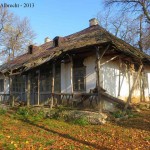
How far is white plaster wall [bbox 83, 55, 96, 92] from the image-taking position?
15523mm

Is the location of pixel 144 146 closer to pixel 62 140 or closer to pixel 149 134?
pixel 149 134

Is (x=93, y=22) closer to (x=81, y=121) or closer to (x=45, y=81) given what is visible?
(x=45, y=81)

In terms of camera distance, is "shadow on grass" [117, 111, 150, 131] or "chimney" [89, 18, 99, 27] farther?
"chimney" [89, 18, 99, 27]

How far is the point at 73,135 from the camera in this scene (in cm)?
953

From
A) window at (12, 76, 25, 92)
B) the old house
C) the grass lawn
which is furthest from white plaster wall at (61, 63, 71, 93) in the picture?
window at (12, 76, 25, 92)

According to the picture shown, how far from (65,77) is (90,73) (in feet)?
7.31

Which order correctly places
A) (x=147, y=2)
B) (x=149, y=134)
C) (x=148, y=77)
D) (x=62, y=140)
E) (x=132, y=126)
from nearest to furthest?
(x=62, y=140) < (x=149, y=134) < (x=132, y=126) < (x=147, y=2) < (x=148, y=77)

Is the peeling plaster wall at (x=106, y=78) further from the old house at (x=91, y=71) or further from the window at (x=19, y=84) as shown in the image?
the window at (x=19, y=84)

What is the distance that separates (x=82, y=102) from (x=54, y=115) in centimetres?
256

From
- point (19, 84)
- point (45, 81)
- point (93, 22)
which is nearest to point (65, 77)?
point (45, 81)

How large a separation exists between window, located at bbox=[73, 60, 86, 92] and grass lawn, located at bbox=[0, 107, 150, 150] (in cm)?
435

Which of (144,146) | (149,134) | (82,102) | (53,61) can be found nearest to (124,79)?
(82,102)

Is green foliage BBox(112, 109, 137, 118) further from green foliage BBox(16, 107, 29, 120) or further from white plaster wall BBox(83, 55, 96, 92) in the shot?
green foliage BBox(16, 107, 29, 120)

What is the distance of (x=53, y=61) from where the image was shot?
1551cm
